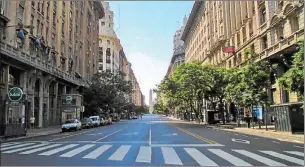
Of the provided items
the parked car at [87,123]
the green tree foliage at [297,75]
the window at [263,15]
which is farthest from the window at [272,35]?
the parked car at [87,123]

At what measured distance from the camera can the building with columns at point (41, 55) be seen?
120 ft

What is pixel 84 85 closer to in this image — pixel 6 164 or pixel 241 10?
pixel 241 10

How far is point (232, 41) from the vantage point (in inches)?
2457

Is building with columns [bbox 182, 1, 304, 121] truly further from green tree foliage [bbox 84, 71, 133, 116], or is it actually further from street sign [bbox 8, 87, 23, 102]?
street sign [bbox 8, 87, 23, 102]

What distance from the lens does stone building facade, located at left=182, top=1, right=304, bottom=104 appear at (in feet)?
119

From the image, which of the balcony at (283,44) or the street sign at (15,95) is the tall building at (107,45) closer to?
the balcony at (283,44)

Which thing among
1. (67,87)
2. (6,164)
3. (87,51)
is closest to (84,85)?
(67,87)

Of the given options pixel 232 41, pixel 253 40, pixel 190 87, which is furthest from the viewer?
pixel 232 41

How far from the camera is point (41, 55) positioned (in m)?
49.4

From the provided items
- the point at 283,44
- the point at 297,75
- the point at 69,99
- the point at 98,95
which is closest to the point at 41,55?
the point at 69,99

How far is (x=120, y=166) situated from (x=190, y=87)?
4423 cm

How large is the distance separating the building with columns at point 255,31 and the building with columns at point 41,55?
2539 centimetres

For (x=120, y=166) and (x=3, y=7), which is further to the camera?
(x=3, y=7)

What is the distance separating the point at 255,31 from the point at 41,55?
3013cm
